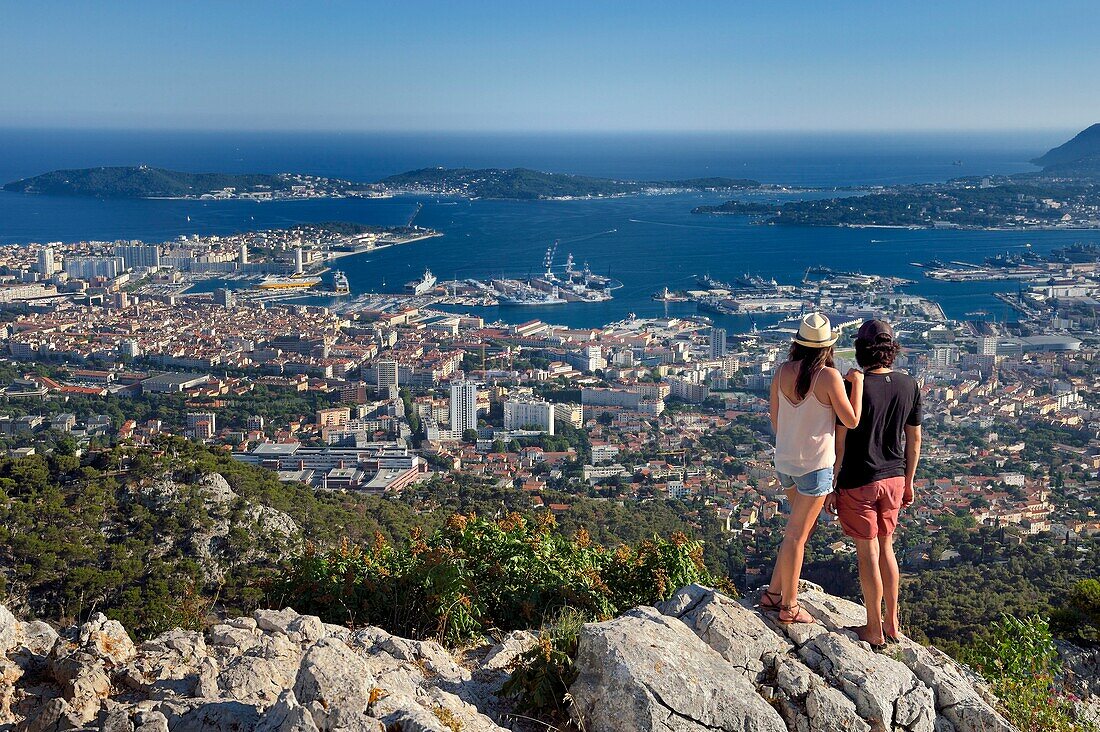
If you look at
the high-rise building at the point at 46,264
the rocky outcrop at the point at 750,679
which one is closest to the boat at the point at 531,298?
the high-rise building at the point at 46,264

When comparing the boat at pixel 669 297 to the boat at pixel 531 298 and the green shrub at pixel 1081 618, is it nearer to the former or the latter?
the boat at pixel 531 298

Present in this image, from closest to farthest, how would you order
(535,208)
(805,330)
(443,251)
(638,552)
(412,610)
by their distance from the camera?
(805,330) < (412,610) < (638,552) < (443,251) < (535,208)

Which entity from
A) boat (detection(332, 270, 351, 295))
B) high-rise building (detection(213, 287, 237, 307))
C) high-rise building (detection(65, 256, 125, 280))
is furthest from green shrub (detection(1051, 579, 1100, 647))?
high-rise building (detection(65, 256, 125, 280))

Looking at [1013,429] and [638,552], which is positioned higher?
[638,552]

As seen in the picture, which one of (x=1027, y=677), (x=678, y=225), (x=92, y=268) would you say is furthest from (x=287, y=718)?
(x=678, y=225)

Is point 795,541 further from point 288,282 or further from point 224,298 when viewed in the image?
point 288,282

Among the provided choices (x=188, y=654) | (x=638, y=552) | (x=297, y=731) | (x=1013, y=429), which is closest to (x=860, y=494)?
(x=638, y=552)

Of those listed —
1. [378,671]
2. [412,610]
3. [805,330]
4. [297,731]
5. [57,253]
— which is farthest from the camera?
[57,253]

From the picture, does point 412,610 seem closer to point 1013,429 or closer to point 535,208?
point 1013,429
